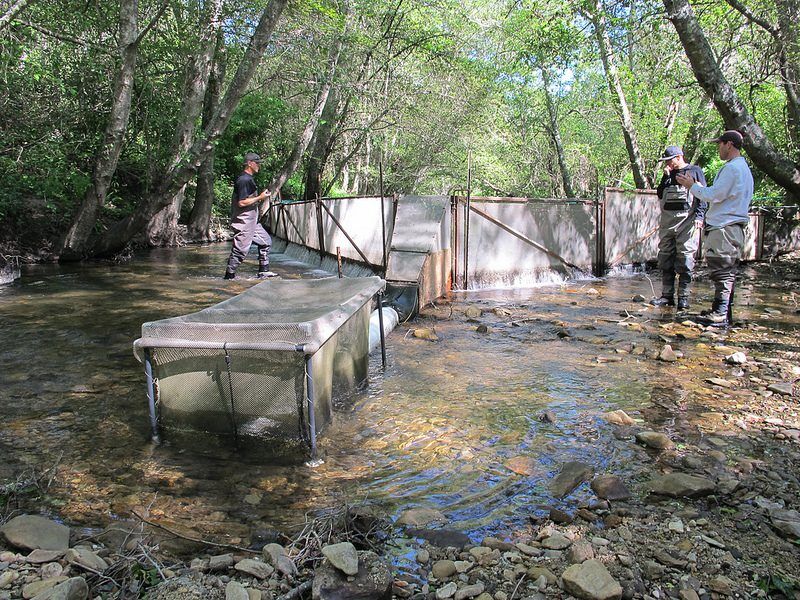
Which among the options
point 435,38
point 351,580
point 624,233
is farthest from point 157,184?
point 351,580

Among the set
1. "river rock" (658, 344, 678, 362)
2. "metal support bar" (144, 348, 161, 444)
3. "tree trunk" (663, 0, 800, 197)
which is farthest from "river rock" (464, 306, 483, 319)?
"tree trunk" (663, 0, 800, 197)

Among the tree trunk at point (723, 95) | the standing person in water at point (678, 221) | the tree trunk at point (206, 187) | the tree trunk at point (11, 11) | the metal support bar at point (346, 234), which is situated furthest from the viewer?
the tree trunk at point (206, 187)

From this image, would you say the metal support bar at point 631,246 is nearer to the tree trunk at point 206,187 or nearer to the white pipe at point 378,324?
the white pipe at point 378,324

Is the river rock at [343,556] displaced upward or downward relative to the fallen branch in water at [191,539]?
upward

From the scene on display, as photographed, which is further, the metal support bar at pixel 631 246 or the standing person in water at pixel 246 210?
the metal support bar at pixel 631 246

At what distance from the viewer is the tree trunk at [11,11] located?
8945 millimetres

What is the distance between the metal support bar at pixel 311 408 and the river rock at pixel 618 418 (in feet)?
7.11

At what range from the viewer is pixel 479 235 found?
33.7ft

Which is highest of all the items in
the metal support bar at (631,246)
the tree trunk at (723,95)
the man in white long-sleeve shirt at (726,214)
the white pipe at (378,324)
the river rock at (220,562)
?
the tree trunk at (723,95)

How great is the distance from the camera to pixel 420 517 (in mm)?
3057

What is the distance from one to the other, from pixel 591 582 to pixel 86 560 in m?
2.11

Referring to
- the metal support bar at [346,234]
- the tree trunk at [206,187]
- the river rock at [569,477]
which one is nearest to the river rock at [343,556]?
the river rock at [569,477]

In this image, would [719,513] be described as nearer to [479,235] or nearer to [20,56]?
[479,235]

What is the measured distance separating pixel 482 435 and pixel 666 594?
5.92ft
